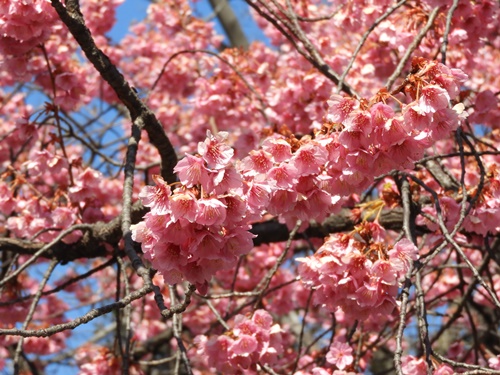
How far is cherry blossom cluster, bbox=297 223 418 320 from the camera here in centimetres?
190

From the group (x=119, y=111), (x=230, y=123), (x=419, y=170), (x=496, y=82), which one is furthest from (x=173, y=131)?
(x=419, y=170)

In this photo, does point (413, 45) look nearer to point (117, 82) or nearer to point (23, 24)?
point (117, 82)

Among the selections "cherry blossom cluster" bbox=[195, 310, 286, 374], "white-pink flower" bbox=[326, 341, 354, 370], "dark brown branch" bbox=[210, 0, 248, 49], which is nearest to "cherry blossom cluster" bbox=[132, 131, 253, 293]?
"cherry blossom cluster" bbox=[195, 310, 286, 374]

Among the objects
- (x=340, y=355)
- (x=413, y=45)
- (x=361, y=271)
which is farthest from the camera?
(x=413, y=45)

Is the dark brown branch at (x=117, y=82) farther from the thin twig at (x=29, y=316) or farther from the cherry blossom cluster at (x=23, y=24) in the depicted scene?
the thin twig at (x=29, y=316)

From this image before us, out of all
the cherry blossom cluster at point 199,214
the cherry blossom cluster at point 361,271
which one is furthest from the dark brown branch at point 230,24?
the cherry blossom cluster at point 199,214

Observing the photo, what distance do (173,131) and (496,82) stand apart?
272 centimetres

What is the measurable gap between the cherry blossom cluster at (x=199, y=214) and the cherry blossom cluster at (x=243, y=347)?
0.76 metres

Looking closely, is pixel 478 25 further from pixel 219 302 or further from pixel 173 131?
pixel 173 131

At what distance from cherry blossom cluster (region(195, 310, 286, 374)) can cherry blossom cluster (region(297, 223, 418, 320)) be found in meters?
0.37

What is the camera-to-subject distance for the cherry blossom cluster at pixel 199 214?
4.83 ft

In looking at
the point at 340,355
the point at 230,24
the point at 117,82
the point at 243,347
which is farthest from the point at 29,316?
the point at 230,24

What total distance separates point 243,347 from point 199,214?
3.18 ft

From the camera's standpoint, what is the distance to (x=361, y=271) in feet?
6.34
